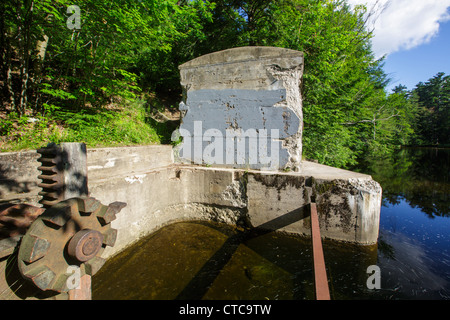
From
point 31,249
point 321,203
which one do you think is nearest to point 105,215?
point 31,249

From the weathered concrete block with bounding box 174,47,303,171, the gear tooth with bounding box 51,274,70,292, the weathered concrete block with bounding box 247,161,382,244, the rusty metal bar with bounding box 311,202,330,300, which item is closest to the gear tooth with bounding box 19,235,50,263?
the gear tooth with bounding box 51,274,70,292

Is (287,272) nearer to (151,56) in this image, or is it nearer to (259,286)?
(259,286)

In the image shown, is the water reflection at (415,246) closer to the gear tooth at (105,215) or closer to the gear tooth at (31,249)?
the gear tooth at (105,215)

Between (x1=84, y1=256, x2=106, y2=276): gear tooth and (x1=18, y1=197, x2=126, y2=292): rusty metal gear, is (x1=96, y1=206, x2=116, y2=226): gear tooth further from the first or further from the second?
(x1=84, y1=256, x2=106, y2=276): gear tooth

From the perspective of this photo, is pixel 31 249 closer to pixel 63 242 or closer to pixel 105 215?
pixel 63 242

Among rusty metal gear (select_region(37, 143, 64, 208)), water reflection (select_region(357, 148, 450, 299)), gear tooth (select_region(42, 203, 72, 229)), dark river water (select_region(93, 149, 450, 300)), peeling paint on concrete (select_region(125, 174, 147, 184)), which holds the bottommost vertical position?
water reflection (select_region(357, 148, 450, 299))

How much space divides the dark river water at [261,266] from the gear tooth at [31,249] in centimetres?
140

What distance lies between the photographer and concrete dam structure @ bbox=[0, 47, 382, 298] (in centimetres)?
312

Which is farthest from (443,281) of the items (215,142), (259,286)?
(215,142)

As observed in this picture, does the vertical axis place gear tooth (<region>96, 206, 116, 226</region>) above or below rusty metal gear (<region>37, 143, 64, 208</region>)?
below

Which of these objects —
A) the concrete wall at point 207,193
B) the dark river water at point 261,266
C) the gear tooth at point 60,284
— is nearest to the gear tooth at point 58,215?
the gear tooth at point 60,284

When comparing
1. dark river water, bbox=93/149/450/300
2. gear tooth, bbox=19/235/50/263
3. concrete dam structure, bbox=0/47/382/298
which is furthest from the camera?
concrete dam structure, bbox=0/47/382/298

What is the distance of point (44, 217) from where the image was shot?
1.42 metres

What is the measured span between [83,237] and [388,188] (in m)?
9.97
